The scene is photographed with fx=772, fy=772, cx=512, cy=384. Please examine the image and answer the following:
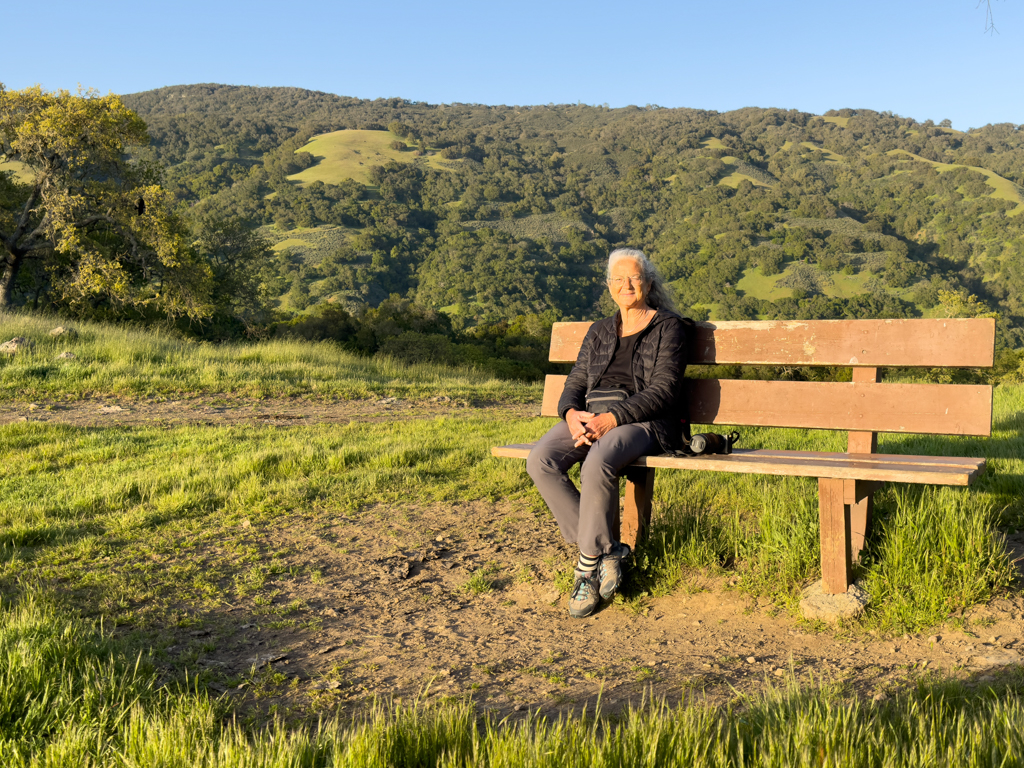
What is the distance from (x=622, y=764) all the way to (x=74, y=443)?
21.4 ft

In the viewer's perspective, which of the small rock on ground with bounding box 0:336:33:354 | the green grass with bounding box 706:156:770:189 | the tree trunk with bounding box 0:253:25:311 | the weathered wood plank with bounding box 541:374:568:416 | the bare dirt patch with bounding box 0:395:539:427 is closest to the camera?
the weathered wood plank with bounding box 541:374:568:416

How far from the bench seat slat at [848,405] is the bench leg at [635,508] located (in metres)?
0.53

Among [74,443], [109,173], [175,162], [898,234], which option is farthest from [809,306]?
[175,162]

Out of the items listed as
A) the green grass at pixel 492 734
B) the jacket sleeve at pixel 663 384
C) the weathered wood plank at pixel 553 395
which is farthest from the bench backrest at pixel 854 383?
the green grass at pixel 492 734

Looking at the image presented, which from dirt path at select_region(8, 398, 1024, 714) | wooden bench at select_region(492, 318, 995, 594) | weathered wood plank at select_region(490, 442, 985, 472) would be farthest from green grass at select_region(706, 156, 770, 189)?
dirt path at select_region(8, 398, 1024, 714)

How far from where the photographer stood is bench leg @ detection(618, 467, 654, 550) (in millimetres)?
3891

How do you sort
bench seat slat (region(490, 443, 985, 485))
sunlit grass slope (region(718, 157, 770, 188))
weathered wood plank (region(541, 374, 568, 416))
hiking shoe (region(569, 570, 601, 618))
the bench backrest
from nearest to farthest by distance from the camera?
bench seat slat (region(490, 443, 985, 485)), hiking shoe (region(569, 570, 601, 618)), the bench backrest, weathered wood plank (region(541, 374, 568, 416)), sunlit grass slope (region(718, 157, 770, 188))

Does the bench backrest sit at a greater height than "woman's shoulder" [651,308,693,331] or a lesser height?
lesser

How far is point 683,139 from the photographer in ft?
595

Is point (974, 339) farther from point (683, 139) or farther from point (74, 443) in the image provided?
point (683, 139)

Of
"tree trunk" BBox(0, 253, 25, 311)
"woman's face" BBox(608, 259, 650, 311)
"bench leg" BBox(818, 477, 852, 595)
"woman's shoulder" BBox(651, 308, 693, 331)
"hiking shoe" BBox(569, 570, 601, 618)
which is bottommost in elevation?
"hiking shoe" BBox(569, 570, 601, 618)

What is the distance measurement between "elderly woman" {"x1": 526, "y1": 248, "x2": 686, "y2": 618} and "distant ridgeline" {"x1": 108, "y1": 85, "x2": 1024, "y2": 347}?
4480 cm

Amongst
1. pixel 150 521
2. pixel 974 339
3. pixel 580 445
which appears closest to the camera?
pixel 974 339

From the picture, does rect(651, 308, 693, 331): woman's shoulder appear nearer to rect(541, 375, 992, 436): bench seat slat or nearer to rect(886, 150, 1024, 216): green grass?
rect(541, 375, 992, 436): bench seat slat
